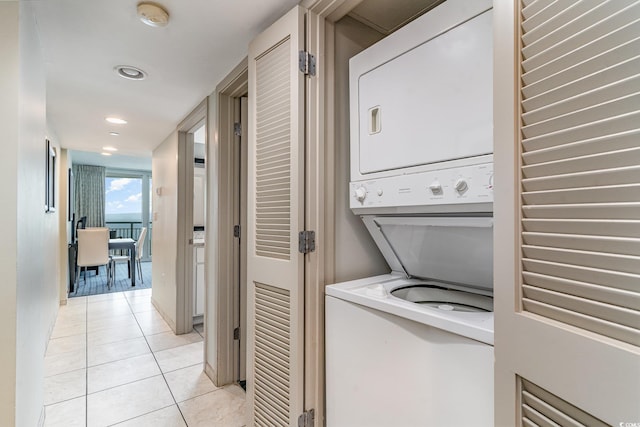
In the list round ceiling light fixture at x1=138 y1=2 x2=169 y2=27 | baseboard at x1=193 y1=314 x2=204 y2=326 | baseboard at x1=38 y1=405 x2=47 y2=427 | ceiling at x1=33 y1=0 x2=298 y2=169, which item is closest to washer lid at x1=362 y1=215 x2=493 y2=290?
ceiling at x1=33 y1=0 x2=298 y2=169

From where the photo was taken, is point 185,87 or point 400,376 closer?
point 400,376

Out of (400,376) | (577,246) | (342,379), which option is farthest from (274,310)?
(577,246)

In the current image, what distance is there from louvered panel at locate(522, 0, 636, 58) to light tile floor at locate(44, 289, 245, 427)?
2.16 m

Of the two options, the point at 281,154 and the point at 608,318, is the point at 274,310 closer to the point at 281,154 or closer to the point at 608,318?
the point at 281,154

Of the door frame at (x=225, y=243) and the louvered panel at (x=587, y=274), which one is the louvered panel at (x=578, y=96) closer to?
the louvered panel at (x=587, y=274)

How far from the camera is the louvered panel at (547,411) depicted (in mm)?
504

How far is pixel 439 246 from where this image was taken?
4.06ft

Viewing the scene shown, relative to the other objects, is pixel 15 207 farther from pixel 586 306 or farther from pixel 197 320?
pixel 197 320

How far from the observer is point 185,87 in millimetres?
2193

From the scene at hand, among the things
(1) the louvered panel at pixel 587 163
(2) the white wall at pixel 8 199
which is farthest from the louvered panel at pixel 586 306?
(2) the white wall at pixel 8 199

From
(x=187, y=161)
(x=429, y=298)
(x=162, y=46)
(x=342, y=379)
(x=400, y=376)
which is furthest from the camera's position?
(x=187, y=161)

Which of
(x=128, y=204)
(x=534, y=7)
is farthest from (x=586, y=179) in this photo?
(x=128, y=204)

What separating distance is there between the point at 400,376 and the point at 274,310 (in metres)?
0.64

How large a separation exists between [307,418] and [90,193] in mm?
7646
